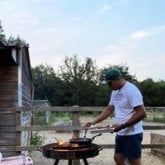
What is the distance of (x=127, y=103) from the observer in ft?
17.9

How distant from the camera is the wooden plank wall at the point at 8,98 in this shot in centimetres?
851

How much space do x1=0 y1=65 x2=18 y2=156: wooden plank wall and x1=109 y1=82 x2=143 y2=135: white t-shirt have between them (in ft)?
11.4

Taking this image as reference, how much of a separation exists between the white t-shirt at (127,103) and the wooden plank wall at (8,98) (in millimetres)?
3462

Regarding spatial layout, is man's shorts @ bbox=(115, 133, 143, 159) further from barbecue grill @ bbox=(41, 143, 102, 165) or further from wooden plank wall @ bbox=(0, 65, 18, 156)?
wooden plank wall @ bbox=(0, 65, 18, 156)

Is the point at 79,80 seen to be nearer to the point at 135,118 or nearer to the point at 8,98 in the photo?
the point at 8,98

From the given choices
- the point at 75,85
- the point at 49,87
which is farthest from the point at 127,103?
the point at 49,87

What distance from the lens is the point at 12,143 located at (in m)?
8.50

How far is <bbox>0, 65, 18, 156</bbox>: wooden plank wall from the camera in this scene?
851cm

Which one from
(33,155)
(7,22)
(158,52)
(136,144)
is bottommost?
(33,155)

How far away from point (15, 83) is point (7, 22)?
12.1 m

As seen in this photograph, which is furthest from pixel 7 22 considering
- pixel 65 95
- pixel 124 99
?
pixel 65 95

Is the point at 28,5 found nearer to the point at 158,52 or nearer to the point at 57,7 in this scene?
the point at 57,7

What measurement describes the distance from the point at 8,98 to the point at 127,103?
12.6 ft

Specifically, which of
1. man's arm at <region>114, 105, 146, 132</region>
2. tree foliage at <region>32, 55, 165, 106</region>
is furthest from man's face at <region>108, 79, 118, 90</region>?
tree foliage at <region>32, 55, 165, 106</region>
